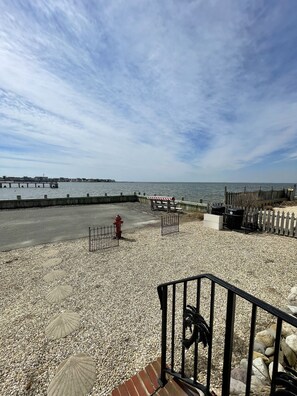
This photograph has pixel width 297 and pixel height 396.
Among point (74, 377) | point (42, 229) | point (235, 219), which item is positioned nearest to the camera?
point (74, 377)

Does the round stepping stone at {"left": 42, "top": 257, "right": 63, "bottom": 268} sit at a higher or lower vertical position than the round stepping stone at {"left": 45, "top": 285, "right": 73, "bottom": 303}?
higher

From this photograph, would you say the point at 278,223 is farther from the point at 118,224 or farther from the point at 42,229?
the point at 42,229

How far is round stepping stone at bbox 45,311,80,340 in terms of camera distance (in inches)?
142

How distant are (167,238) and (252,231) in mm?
4540

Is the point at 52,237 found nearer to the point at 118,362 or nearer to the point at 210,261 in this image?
the point at 210,261

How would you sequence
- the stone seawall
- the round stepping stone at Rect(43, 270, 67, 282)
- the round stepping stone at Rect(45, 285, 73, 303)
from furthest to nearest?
the stone seawall < the round stepping stone at Rect(43, 270, 67, 282) < the round stepping stone at Rect(45, 285, 73, 303)

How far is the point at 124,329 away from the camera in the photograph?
145 inches

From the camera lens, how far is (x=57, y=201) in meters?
20.9

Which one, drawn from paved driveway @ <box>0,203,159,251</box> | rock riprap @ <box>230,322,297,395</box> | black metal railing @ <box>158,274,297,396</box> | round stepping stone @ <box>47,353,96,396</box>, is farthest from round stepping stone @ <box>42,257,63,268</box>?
rock riprap @ <box>230,322,297,395</box>

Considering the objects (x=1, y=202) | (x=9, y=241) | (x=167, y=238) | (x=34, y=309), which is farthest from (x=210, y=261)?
(x=1, y=202)

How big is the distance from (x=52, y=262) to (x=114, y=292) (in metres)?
2.98

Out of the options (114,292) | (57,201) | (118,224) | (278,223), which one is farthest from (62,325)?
(57,201)

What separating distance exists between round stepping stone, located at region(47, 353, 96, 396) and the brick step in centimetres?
43

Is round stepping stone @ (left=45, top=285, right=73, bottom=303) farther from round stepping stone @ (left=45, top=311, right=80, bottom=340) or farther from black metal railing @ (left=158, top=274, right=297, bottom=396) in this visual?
black metal railing @ (left=158, top=274, right=297, bottom=396)
